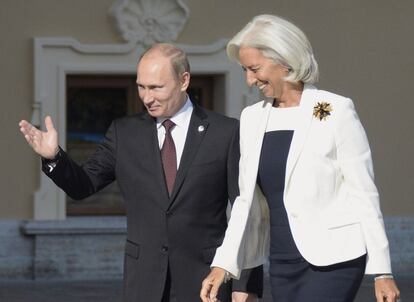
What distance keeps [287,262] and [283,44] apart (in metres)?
0.79

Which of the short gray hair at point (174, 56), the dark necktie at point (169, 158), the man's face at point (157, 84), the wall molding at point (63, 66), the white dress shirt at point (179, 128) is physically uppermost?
the wall molding at point (63, 66)

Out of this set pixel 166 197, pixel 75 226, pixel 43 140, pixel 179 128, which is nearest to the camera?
pixel 43 140

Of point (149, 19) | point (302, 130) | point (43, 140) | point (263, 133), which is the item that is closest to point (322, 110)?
point (302, 130)

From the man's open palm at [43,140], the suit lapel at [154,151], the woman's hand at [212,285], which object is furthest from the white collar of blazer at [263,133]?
the man's open palm at [43,140]

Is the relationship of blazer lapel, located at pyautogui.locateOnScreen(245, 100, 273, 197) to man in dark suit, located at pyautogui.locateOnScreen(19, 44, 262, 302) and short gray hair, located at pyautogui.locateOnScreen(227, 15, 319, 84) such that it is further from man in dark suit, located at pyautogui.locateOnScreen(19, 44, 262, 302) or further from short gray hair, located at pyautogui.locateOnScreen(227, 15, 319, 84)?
man in dark suit, located at pyautogui.locateOnScreen(19, 44, 262, 302)

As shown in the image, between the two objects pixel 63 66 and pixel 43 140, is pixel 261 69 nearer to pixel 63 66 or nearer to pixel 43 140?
pixel 43 140

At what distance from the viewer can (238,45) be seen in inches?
205

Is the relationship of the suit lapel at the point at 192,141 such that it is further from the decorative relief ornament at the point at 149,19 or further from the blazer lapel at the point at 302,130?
the decorative relief ornament at the point at 149,19

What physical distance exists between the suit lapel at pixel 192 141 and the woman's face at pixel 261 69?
0.51 meters

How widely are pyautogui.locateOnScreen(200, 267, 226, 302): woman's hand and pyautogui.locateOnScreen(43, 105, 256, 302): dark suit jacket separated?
35 centimetres

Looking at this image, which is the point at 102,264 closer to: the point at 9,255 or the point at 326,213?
the point at 9,255

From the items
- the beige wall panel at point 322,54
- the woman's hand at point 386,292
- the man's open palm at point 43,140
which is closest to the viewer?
the woman's hand at point 386,292

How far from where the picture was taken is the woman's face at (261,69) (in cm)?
517

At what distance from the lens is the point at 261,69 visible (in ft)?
17.0
